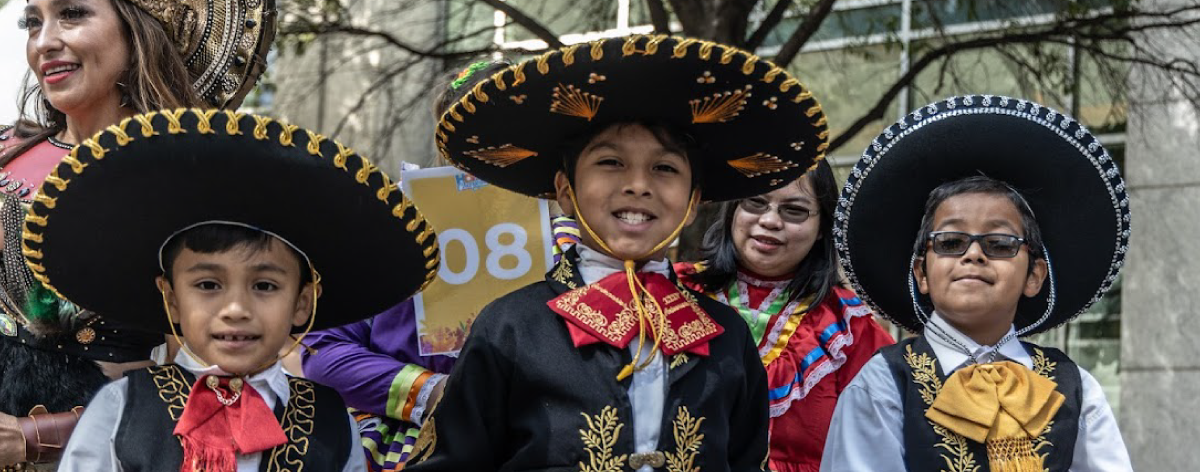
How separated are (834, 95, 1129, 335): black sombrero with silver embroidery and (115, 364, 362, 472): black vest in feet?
5.67

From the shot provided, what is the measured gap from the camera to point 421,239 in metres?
3.97

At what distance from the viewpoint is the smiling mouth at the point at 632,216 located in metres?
4.12

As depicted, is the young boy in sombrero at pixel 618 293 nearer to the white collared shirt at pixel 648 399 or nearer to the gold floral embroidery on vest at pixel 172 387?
the white collared shirt at pixel 648 399

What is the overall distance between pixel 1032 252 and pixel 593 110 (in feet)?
4.65

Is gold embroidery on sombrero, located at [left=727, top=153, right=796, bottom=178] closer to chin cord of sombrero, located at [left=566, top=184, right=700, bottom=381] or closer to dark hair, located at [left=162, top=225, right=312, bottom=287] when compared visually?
chin cord of sombrero, located at [left=566, top=184, right=700, bottom=381]

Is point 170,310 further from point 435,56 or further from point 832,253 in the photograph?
point 435,56

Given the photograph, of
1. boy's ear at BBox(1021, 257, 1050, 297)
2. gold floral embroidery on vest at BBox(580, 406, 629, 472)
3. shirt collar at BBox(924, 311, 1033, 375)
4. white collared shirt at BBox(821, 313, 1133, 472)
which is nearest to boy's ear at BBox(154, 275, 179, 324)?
gold floral embroidery on vest at BBox(580, 406, 629, 472)

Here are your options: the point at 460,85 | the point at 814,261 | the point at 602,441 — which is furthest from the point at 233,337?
the point at 814,261

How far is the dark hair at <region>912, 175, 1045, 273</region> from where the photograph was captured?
176 inches

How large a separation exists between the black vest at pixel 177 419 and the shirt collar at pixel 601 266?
0.78 metres

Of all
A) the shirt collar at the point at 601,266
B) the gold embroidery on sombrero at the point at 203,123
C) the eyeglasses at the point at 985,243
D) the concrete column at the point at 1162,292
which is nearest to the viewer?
the gold embroidery on sombrero at the point at 203,123

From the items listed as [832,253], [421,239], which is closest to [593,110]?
[421,239]

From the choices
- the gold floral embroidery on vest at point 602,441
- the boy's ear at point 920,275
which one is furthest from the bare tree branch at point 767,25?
the gold floral embroidery on vest at point 602,441

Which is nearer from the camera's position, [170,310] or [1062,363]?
[170,310]
